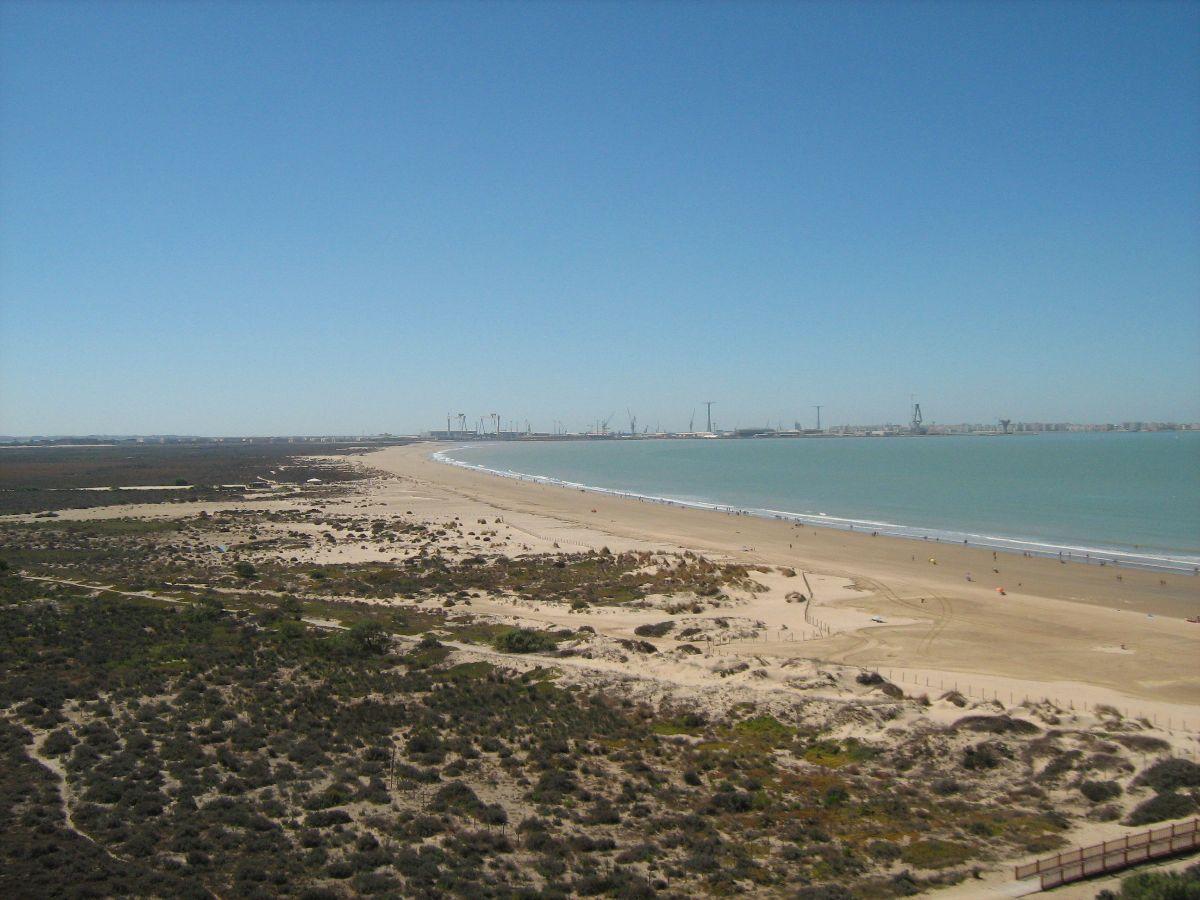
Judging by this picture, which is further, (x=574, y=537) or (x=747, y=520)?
(x=747, y=520)

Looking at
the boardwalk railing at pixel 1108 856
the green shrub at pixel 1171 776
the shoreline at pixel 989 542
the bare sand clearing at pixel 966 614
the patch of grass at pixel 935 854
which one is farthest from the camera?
the shoreline at pixel 989 542

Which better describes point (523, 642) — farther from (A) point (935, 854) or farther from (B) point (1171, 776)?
(B) point (1171, 776)

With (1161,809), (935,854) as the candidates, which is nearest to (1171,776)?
(1161,809)

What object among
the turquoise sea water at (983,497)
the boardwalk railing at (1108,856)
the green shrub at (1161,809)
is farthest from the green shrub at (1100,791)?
the turquoise sea water at (983,497)

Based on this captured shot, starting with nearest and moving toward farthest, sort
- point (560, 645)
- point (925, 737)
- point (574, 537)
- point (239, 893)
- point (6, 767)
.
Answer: point (239, 893) → point (6, 767) → point (925, 737) → point (560, 645) → point (574, 537)

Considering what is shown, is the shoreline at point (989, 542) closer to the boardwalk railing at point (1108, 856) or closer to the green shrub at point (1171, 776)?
the green shrub at point (1171, 776)

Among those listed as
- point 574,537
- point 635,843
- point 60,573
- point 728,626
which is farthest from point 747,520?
point 635,843

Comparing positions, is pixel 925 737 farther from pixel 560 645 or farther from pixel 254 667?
pixel 254 667
